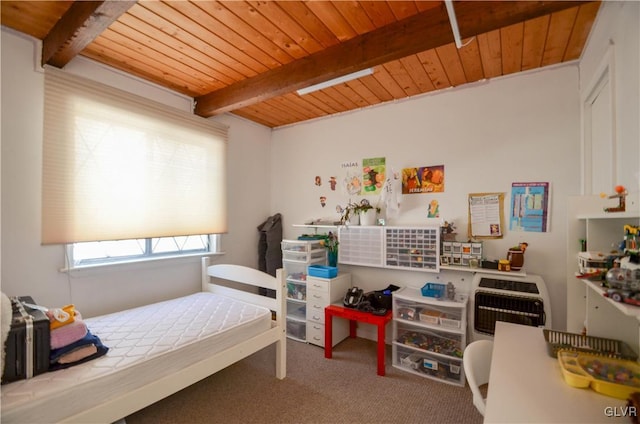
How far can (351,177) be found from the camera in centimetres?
315

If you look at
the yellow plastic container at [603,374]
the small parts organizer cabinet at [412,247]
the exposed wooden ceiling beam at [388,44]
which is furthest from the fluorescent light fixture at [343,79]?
the yellow plastic container at [603,374]

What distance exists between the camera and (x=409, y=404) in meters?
1.97

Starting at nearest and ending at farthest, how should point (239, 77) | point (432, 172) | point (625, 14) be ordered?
1. point (625, 14)
2. point (239, 77)
3. point (432, 172)

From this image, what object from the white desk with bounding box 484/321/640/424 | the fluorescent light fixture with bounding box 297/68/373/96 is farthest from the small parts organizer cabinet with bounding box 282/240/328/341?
the white desk with bounding box 484/321/640/424

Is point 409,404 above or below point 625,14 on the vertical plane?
below

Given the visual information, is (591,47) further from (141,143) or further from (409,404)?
(141,143)

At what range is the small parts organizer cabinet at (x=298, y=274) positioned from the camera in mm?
3012

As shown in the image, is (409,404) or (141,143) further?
(141,143)

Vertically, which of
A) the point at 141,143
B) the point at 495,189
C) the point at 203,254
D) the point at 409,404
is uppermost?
the point at 141,143

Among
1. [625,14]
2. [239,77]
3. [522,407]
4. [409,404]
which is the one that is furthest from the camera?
[239,77]

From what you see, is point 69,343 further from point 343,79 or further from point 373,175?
point 373,175

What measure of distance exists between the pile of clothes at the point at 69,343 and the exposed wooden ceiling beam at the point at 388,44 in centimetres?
200

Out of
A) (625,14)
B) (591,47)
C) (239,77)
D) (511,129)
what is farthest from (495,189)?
(239,77)

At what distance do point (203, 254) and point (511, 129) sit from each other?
317cm
